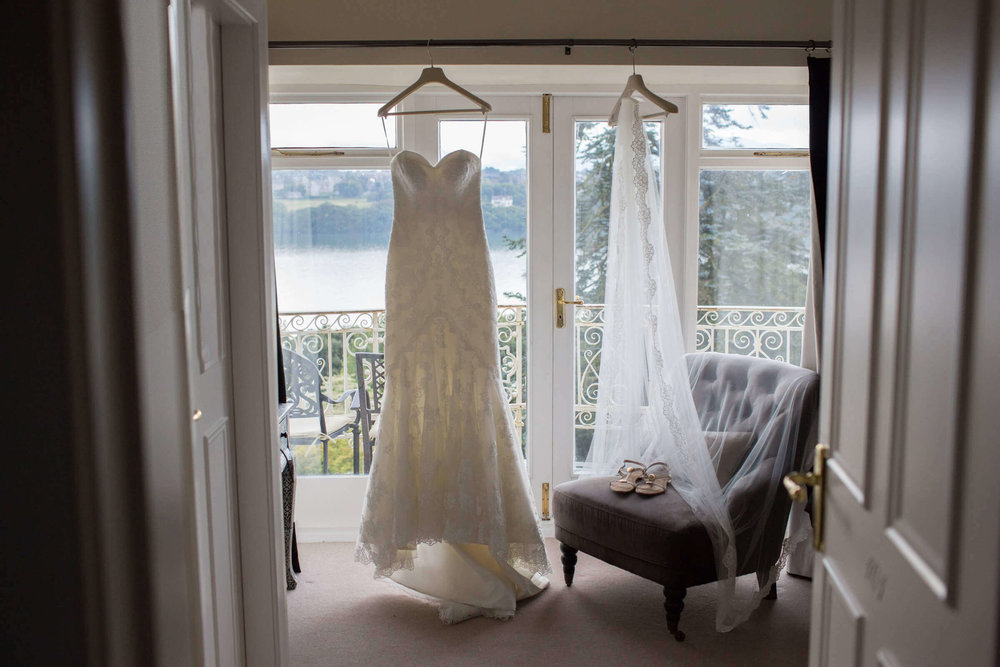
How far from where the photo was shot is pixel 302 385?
3535 millimetres

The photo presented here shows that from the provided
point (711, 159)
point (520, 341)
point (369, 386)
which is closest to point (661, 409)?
point (520, 341)

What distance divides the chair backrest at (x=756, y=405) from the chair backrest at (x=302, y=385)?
5.51ft

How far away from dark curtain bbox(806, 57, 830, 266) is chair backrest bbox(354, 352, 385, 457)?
195cm

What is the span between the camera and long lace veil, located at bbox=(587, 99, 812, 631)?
2654 millimetres

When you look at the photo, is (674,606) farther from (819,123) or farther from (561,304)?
(819,123)

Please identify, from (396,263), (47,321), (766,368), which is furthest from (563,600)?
(47,321)

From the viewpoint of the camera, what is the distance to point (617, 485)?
2838 mm

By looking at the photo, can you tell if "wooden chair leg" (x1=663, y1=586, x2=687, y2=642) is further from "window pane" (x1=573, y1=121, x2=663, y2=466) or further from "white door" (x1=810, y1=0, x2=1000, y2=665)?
"white door" (x1=810, y1=0, x2=1000, y2=665)

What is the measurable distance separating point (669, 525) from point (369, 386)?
5.21ft

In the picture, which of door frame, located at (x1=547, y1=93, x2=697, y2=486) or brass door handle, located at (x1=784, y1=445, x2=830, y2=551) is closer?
brass door handle, located at (x1=784, y1=445, x2=830, y2=551)

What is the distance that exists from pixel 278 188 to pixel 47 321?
327 centimetres

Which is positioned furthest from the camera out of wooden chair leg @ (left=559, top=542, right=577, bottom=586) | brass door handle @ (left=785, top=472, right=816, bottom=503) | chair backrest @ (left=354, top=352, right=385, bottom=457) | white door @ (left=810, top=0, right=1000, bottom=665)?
chair backrest @ (left=354, top=352, right=385, bottom=457)

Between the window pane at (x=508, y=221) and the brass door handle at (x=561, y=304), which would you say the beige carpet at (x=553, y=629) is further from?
the brass door handle at (x=561, y=304)

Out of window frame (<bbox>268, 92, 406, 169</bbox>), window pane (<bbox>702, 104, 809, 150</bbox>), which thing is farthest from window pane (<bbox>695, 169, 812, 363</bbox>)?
window frame (<bbox>268, 92, 406, 169</bbox>)
